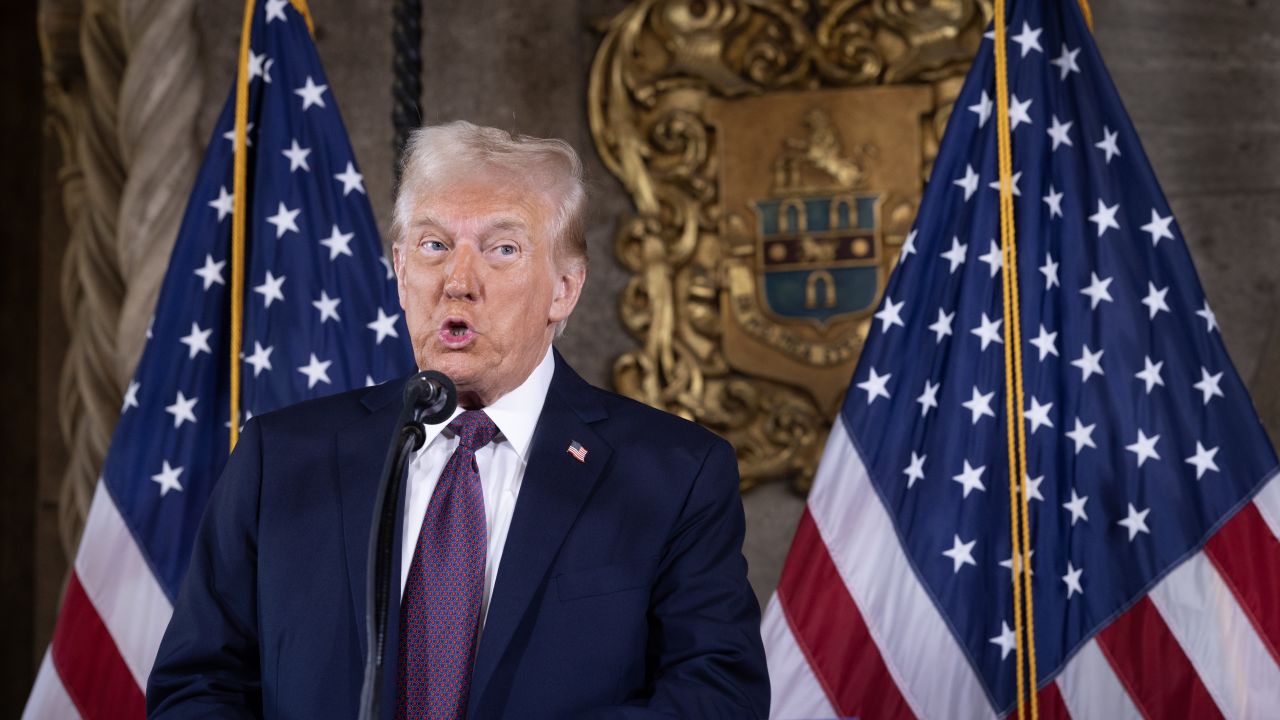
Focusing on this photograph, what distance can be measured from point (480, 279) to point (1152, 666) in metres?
1.66

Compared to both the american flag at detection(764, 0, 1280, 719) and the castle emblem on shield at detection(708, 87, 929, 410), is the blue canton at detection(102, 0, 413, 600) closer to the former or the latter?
the castle emblem on shield at detection(708, 87, 929, 410)

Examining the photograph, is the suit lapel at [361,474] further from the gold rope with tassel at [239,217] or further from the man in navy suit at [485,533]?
the gold rope with tassel at [239,217]

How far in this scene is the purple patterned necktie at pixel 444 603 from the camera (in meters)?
1.71

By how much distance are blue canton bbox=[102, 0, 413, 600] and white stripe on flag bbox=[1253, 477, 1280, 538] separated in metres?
1.75

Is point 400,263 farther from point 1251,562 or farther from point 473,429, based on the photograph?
point 1251,562

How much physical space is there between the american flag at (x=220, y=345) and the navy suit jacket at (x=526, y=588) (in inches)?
46.7

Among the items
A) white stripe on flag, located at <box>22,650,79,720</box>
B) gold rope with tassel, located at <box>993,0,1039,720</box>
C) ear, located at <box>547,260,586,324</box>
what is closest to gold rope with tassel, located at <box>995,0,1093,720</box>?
gold rope with tassel, located at <box>993,0,1039,720</box>

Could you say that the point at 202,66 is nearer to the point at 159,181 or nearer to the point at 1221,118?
the point at 159,181

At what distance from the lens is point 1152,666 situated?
275 centimetres

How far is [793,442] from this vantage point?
3582mm

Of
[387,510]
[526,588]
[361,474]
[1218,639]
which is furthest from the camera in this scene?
[1218,639]

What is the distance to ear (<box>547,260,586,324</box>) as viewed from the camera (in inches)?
76.8

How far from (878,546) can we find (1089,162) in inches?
36.1

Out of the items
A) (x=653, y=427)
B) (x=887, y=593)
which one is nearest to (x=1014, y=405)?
(x=887, y=593)
